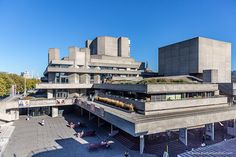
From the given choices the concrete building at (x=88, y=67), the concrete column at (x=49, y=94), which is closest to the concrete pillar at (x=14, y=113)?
the concrete building at (x=88, y=67)

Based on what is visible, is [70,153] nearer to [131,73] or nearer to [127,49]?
[131,73]

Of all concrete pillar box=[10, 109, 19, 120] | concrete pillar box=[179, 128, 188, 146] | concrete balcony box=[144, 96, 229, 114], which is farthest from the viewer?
concrete pillar box=[10, 109, 19, 120]

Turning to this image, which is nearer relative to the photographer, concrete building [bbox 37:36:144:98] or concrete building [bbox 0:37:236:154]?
concrete building [bbox 0:37:236:154]

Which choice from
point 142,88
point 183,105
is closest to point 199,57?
point 183,105

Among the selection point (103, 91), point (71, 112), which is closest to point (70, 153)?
point (103, 91)

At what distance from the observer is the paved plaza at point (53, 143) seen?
63.3 ft

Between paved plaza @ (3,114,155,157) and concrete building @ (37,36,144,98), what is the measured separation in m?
14.0

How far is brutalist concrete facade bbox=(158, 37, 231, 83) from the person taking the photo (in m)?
44.3

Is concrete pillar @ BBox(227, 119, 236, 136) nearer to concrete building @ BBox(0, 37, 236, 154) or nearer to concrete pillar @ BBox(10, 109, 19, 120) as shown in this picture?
concrete building @ BBox(0, 37, 236, 154)

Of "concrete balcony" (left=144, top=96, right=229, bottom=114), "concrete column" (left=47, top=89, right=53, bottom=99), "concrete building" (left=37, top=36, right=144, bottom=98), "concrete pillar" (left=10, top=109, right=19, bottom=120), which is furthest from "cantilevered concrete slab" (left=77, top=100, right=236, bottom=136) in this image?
"concrete pillar" (left=10, top=109, right=19, bottom=120)

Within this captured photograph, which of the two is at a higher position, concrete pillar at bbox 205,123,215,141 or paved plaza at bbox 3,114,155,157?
concrete pillar at bbox 205,123,215,141

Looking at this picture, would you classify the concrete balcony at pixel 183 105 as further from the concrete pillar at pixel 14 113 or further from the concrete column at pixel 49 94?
the concrete pillar at pixel 14 113

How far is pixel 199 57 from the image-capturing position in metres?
43.8

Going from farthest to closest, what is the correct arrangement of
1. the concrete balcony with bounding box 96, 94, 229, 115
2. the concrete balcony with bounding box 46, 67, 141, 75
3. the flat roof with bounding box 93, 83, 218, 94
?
the concrete balcony with bounding box 46, 67, 141, 75, the flat roof with bounding box 93, 83, 218, 94, the concrete balcony with bounding box 96, 94, 229, 115
